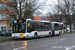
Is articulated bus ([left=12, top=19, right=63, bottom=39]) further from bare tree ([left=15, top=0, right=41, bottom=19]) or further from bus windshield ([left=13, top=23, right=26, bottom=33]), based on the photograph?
bare tree ([left=15, top=0, right=41, bottom=19])

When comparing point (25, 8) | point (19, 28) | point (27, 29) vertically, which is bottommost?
point (27, 29)

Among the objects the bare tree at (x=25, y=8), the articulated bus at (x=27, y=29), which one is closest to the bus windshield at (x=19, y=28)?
the articulated bus at (x=27, y=29)

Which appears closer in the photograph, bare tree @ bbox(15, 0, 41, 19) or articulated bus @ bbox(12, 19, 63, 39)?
articulated bus @ bbox(12, 19, 63, 39)

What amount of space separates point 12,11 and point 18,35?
717 centimetres

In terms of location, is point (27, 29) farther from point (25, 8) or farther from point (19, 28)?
point (25, 8)

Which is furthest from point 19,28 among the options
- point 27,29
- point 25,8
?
point 25,8

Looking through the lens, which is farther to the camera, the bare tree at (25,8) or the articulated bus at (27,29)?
the bare tree at (25,8)

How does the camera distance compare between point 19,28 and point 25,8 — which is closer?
point 19,28

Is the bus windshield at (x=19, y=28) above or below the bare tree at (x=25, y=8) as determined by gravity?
below

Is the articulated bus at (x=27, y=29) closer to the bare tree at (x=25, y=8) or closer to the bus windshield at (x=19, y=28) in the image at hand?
the bus windshield at (x=19, y=28)

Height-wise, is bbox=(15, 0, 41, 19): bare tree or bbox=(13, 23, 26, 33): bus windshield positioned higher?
bbox=(15, 0, 41, 19): bare tree

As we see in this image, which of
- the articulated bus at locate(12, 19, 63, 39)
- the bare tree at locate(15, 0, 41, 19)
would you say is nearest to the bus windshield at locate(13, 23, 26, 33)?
the articulated bus at locate(12, 19, 63, 39)

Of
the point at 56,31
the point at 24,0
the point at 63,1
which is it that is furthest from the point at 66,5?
the point at 24,0

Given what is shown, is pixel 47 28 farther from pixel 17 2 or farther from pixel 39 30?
pixel 17 2
